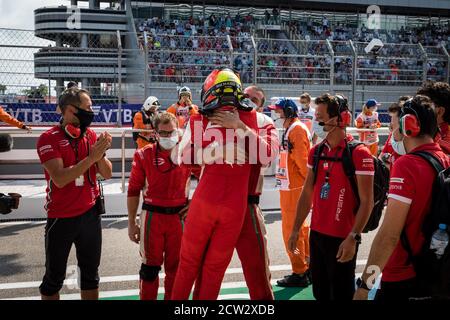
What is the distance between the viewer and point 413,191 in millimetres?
2457

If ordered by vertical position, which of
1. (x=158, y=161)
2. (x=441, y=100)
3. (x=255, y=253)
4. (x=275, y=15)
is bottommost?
(x=255, y=253)

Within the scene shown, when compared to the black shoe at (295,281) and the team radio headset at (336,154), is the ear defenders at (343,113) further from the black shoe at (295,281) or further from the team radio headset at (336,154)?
the black shoe at (295,281)

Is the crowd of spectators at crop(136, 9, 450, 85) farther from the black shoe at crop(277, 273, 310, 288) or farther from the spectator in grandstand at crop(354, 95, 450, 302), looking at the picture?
the spectator in grandstand at crop(354, 95, 450, 302)

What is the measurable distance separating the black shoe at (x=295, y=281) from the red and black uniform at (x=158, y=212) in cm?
162

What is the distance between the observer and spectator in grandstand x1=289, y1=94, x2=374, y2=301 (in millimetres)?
3363

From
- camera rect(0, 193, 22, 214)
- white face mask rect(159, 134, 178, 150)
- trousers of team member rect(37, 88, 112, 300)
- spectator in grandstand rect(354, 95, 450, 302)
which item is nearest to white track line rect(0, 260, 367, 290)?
trousers of team member rect(37, 88, 112, 300)

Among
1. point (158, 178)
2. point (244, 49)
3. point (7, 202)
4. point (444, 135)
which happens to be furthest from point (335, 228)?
point (244, 49)

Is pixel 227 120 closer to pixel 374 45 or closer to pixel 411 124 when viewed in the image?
pixel 411 124

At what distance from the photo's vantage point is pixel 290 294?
4.76 metres

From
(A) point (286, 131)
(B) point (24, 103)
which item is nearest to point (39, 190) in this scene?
(B) point (24, 103)

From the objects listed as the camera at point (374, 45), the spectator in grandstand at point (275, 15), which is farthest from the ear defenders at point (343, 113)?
the spectator in grandstand at point (275, 15)

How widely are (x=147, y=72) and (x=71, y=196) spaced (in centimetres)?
840
